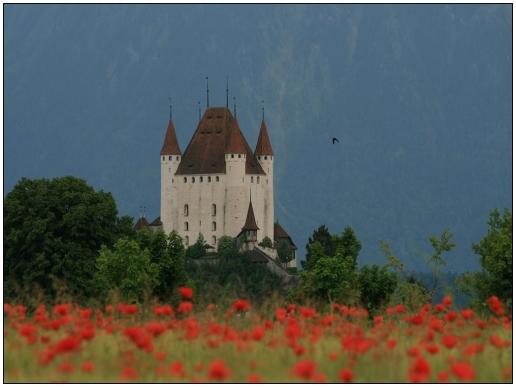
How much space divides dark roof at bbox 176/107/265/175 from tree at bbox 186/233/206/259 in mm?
9918

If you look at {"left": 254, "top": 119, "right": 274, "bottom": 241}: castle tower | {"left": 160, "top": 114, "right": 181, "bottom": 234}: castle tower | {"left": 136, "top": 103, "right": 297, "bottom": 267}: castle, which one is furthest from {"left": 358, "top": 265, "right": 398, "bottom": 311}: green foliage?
{"left": 160, "top": 114, "right": 181, "bottom": 234}: castle tower

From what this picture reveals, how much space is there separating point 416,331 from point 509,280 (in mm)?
26427

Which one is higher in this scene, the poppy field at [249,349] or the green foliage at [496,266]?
the green foliage at [496,266]

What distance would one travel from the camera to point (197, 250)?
162 meters

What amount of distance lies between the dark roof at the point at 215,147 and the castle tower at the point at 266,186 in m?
0.79

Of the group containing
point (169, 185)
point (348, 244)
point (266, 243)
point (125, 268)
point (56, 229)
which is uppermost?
point (169, 185)

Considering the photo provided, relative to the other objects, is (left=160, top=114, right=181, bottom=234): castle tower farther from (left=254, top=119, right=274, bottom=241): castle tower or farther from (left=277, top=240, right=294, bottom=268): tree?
(left=277, top=240, right=294, bottom=268): tree

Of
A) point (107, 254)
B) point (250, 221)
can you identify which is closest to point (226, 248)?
point (250, 221)

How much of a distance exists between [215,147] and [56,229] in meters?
99.7

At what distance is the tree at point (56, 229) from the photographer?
70.9 m

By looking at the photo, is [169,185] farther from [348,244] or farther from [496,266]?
[496,266]

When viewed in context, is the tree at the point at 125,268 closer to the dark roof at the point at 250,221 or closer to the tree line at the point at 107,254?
the tree line at the point at 107,254

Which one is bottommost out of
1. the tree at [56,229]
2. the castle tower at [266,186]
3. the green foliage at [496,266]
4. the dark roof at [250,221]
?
the green foliage at [496,266]

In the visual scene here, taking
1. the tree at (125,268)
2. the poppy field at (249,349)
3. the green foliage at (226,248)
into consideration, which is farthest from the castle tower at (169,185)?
the poppy field at (249,349)
